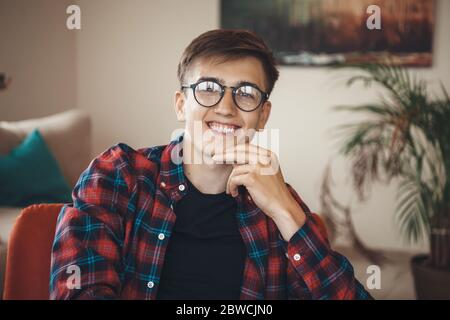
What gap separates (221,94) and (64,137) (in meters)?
1.72

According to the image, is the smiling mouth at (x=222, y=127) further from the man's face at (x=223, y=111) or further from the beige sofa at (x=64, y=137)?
the beige sofa at (x=64, y=137)

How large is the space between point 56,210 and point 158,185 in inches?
8.0

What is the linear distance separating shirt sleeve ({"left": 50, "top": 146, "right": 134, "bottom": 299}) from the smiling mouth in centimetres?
19

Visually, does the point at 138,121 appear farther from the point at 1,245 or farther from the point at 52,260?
the point at 52,260

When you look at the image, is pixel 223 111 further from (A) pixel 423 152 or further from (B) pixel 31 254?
(A) pixel 423 152

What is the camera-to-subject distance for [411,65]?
298 cm

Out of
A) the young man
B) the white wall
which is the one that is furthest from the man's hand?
the white wall

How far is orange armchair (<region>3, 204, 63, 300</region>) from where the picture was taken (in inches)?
37.8

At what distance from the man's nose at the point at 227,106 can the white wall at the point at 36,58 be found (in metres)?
2.06

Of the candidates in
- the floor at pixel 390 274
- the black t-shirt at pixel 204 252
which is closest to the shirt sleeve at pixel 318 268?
the black t-shirt at pixel 204 252

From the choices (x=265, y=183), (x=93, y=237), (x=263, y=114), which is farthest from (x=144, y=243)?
(x=263, y=114)

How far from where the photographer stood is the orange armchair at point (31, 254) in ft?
3.15

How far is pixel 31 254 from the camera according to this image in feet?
3.23
